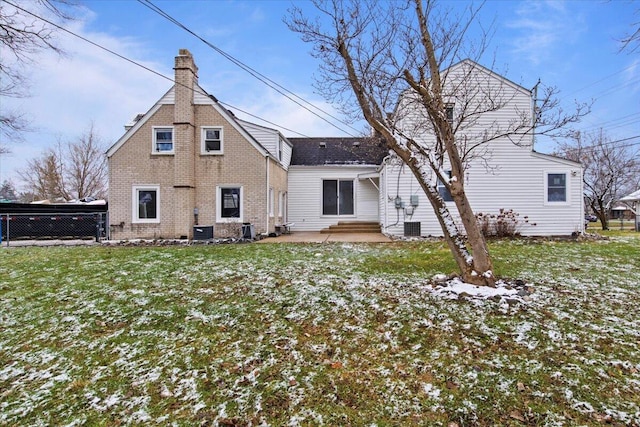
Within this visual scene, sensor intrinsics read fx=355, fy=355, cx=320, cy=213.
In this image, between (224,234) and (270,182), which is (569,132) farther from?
(224,234)

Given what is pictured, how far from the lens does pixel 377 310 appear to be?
16.7ft

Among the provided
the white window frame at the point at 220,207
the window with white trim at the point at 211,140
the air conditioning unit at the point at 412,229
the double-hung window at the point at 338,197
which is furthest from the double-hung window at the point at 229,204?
the air conditioning unit at the point at 412,229

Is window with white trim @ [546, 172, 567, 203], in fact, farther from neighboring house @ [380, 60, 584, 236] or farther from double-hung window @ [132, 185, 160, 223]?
double-hung window @ [132, 185, 160, 223]

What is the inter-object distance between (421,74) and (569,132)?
311 centimetres

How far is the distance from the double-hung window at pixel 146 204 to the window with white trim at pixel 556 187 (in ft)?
52.2

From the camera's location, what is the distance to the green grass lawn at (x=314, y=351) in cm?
310

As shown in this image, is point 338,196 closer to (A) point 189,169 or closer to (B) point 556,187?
(A) point 189,169

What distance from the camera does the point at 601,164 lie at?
1016 inches

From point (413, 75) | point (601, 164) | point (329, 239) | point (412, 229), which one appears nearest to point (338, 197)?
point (329, 239)

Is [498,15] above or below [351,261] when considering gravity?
above

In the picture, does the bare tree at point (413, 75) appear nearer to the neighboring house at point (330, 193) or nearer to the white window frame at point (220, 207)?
the white window frame at point (220, 207)

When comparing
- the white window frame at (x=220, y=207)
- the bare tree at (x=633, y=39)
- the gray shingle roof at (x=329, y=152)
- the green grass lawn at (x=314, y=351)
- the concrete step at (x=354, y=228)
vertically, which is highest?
the gray shingle roof at (x=329, y=152)

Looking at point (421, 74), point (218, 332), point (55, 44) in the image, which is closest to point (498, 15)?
point (421, 74)

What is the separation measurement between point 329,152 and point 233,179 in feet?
22.9
